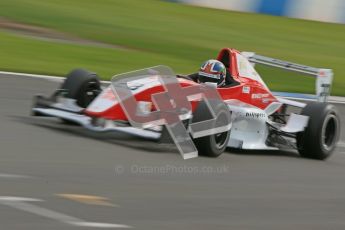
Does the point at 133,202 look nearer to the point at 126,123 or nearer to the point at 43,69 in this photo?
the point at 126,123

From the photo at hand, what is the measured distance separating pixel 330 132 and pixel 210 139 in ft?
6.95

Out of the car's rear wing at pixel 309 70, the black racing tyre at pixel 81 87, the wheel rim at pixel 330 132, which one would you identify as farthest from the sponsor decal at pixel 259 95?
the black racing tyre at pixel 81 87

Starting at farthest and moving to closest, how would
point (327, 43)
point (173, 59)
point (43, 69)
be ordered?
point (327, 43)
point (173, 59)
point (43, 69)

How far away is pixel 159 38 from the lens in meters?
19.7

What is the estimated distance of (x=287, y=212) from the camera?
667cm

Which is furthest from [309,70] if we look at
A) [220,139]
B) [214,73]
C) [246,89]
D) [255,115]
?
[220,139]

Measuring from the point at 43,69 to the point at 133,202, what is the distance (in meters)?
8.90

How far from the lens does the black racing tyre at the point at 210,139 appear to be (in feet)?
27.2

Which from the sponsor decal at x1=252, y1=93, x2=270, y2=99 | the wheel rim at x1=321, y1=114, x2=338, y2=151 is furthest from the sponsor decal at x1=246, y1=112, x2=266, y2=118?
the wheel rim at x1=321, y1=114, x2=338, y2=151

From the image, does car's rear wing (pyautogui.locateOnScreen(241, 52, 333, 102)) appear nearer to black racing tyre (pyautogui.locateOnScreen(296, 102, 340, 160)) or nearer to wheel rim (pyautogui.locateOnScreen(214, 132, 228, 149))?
black racing tyre (pyautogui.locateOnScreen(296, 102, 340, 160))

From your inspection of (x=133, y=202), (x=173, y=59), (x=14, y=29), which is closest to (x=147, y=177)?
(x=133, y=202)

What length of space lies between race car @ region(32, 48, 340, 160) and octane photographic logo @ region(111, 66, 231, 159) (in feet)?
0.06

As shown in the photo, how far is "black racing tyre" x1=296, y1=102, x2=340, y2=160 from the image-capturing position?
948 cm

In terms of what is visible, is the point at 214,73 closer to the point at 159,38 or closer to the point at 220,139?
the point at 220,139
